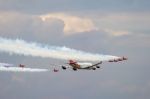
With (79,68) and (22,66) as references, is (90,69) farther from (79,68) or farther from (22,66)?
(22,66)

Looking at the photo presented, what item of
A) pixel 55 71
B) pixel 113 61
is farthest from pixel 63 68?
pixel 113 61

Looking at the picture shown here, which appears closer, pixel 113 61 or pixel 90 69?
pixel 113 61

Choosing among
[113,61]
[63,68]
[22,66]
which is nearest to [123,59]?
[113,61]

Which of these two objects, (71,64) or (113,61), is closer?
(113,61)

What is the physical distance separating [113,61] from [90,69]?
15.7 metres

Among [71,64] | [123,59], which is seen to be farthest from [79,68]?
[123,59]

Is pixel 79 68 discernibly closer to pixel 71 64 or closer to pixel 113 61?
pixel 71 64

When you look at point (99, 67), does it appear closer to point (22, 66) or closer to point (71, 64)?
point (71, 64)

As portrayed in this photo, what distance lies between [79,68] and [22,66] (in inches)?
725

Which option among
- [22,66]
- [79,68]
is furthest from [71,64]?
[22,66]

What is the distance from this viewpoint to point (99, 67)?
168 metres

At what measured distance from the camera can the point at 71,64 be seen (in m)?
168

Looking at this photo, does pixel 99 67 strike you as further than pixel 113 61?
Yes

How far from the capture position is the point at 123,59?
532 ft
